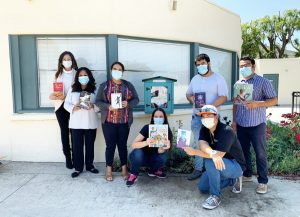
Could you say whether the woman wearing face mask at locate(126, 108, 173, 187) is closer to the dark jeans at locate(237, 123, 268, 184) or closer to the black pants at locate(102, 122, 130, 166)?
the black pants at locate(102, 122, 130, 166)

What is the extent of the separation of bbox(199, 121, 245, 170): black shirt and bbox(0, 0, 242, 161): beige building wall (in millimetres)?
2066

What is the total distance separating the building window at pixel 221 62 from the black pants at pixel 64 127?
3448mm

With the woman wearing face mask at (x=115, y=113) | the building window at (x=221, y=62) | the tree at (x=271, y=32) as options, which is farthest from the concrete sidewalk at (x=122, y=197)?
the tree at (x=271, y=32)

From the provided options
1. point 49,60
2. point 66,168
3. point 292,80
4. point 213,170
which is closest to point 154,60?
point 49,60

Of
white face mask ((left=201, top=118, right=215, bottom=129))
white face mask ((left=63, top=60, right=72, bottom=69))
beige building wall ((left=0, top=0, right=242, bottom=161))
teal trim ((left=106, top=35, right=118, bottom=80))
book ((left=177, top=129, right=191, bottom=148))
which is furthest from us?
teal trim ((left=106, top=35, right=118, bottom=80))

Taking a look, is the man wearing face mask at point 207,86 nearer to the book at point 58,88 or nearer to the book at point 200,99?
the book at point 200,99

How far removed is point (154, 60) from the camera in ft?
20.1

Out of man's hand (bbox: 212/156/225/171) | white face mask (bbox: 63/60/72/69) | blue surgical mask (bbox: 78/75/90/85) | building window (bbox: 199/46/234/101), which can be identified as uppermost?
building window (bbox: 199/46/234/101)

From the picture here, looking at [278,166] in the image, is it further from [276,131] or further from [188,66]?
[188,66]

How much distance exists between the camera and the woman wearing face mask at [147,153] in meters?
4.43

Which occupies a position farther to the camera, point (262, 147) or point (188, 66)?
point (188, 66)

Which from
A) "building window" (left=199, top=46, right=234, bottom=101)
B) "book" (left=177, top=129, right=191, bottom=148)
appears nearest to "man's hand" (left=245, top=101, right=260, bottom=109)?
"book" (left=177, top=129, right=191, bottom=148)

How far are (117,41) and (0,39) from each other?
Answer: 6.67 ft

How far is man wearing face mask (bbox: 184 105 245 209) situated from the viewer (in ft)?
12.1
